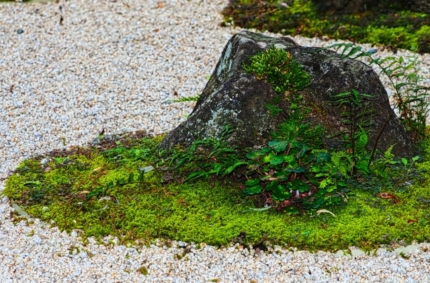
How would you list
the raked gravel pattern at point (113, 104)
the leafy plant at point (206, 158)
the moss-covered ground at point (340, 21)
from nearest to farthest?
1. the raked gravel pattern at point (113, 104)
2. the leafy plant at point (206, 158)
3. the moss-covered ground at point (340, 21)

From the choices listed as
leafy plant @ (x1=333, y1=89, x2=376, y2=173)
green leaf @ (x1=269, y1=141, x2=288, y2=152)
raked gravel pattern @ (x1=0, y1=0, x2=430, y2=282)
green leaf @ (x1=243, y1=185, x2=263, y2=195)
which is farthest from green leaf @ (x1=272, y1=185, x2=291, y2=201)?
leafy plant @ (x1=333, y1=89, x2=376, y2=173)

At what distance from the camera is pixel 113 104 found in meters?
7.29

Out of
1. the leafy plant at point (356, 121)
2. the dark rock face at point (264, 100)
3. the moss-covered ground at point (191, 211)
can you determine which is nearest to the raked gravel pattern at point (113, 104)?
the moss-covered ground at point (191, 211)

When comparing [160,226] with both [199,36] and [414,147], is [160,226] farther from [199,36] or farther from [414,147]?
[199,36]

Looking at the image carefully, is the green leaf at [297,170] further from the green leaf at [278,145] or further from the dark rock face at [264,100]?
the dark rock face at [264,100]

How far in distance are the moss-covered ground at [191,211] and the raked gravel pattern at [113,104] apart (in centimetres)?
12

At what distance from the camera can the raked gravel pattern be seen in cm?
428

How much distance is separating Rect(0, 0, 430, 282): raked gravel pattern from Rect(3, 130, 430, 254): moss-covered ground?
120 mm

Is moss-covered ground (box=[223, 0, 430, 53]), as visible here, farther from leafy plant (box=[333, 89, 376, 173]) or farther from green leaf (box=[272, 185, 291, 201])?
green leaf (box=[272, 185, 291, 201])

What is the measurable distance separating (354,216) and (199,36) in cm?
490

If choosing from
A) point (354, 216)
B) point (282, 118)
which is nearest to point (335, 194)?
point (354, 216)

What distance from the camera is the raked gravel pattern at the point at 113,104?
4.28m

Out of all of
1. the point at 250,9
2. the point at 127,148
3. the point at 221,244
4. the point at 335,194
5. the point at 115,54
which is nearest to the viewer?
the point at 221,244

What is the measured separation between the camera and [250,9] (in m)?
9.66
